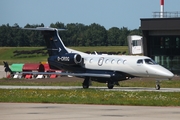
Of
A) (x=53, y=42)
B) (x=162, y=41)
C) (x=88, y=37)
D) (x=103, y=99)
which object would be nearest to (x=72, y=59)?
(x=53, y=42)

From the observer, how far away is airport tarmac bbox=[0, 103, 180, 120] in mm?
19266

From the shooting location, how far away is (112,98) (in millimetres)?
28312

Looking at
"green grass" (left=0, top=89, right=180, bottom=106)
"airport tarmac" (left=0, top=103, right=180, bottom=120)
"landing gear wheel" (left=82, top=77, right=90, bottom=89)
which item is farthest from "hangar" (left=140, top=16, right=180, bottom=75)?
Result: "airport tarmac" (left=0, top=103, right=180, bottom=120)

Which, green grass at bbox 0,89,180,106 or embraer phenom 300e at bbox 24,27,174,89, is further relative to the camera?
embraer phenom 300e at bbox 24,27,174,89

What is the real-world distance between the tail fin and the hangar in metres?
18.9

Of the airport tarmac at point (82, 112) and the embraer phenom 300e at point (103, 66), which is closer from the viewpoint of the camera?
the airport tarmac at point (82, 112)

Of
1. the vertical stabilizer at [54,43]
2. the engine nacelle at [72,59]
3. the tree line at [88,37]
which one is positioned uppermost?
the vertical stabilizer at [54,43]

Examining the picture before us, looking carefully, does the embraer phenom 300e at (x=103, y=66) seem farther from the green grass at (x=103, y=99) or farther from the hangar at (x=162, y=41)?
the hangar at (x=162, y=41)

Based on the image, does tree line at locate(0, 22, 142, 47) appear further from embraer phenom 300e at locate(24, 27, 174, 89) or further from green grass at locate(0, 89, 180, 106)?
green grass at locate(0, 89, 180, 106)

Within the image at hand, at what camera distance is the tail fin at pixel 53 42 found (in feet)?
145

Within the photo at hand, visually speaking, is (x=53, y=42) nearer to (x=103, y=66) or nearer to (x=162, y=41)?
(x=103, y=66)

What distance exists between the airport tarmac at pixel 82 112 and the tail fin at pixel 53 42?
19.0 metres

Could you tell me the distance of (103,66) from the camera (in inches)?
1599

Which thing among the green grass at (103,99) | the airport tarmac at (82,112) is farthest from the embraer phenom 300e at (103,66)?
the airport tarmac at (82,112)
